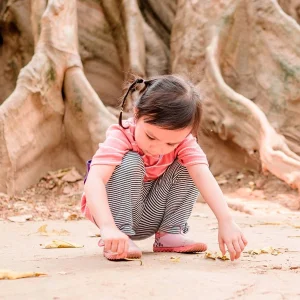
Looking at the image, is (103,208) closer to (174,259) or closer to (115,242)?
(115,242)

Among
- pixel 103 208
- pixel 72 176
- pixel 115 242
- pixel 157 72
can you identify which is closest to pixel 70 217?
pixel 72 176

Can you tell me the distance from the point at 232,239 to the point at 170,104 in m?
0.44

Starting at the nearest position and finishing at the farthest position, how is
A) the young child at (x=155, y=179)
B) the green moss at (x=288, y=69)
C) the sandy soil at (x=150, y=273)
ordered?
the sandy soil at (x=150, y=273), the young child at (x=155, y=179), the green moss at (x=288, y=69)

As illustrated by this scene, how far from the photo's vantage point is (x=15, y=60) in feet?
20.9

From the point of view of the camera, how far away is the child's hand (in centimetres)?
198

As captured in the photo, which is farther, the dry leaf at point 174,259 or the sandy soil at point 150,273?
the dry leaf at point 174,259

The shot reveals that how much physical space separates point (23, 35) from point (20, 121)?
1.80 m

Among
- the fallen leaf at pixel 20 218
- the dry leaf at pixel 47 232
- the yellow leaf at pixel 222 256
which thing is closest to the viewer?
the yellow leaf at pixel 222 256

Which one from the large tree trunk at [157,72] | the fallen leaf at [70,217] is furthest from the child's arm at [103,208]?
the large tree trunk at [157,72]

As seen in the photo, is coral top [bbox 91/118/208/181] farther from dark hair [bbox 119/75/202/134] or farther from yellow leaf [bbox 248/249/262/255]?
yellow leaf [bbox 248/249/262/255]

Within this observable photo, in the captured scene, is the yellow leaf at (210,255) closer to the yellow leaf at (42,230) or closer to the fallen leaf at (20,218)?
the yellow leaf at (42,230)

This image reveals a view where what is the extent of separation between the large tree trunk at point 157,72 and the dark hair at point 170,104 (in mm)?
2502

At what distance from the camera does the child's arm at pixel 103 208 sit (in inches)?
72.7

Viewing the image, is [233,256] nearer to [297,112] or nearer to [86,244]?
[86,244]
